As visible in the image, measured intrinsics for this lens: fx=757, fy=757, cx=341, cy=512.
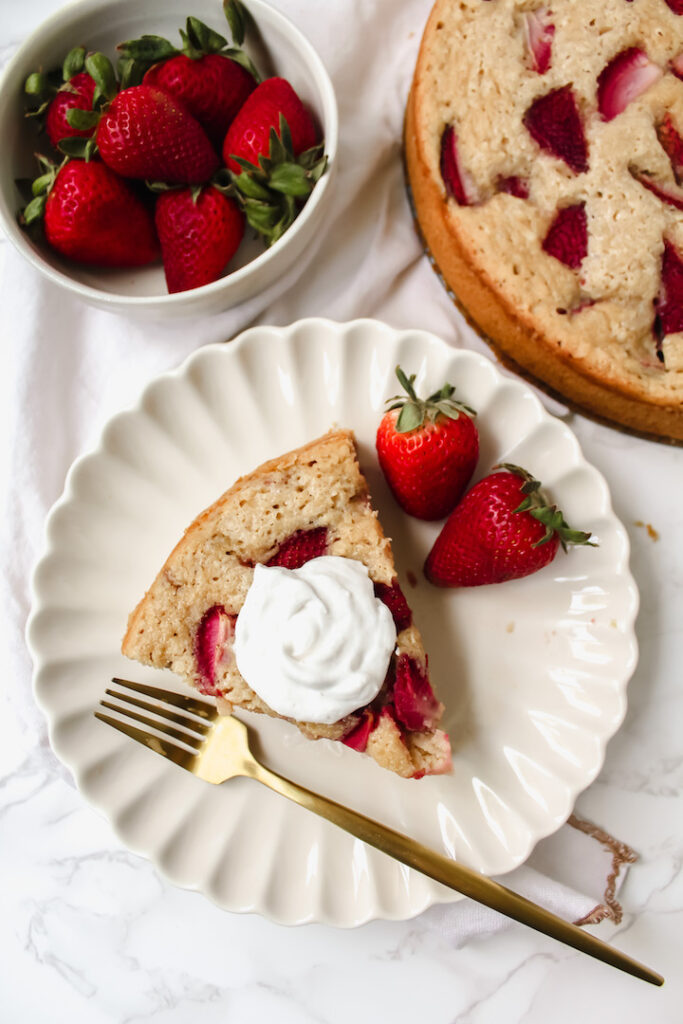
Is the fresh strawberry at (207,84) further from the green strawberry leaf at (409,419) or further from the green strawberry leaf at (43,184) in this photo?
the green strawberry leaf at (409,419)

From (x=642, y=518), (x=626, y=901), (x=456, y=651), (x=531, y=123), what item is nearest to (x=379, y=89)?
(x=531, y=123)

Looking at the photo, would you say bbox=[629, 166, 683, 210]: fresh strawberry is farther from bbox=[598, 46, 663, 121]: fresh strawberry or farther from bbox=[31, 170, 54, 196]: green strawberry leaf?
bbox=[31, 170, 54, 196]: green strawberry leaf

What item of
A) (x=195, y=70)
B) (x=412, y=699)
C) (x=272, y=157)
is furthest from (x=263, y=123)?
(x=412, y=699)

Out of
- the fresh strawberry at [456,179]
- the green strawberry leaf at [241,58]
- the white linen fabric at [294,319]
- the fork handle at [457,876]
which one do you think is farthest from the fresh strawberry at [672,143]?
the fork handle at [457,876]

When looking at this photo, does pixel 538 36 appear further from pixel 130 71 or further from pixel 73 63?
pixel 73 63

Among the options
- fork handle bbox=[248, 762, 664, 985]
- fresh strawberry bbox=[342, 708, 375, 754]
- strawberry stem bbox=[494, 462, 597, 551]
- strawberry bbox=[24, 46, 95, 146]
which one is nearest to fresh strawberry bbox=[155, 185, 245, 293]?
strawberry bbox=[24, 46, 95, 146]

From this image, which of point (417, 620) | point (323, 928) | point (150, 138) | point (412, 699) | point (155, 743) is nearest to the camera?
point (150, 138)
